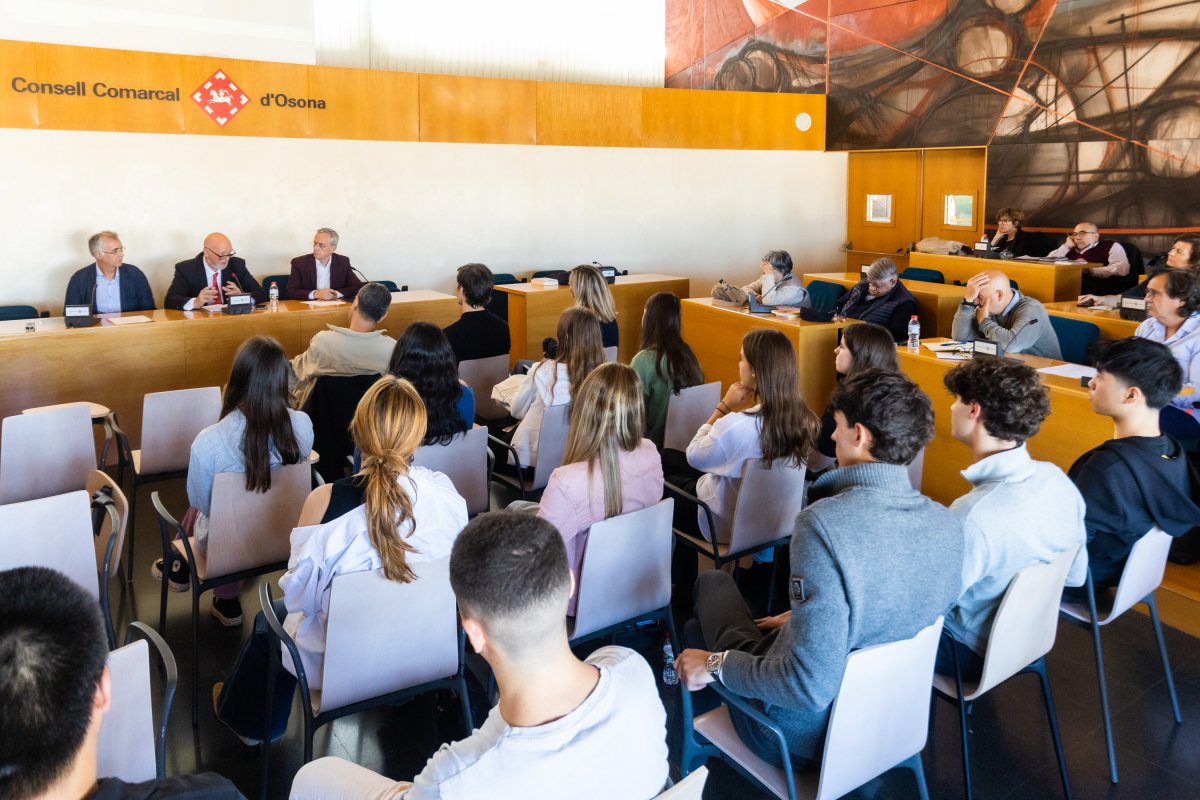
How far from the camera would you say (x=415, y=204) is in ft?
29.7

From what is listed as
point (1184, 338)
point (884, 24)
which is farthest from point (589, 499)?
point (884, 24)

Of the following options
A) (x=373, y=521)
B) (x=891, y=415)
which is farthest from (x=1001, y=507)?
(x=373, y=521)

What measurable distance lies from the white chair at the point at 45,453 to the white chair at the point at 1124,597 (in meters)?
3.93

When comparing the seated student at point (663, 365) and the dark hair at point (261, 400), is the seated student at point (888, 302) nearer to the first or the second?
the seated student at point (663, 365)

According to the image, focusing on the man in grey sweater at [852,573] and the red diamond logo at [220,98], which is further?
the red diamond logo at [220,98]

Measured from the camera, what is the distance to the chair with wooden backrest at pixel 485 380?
536cm

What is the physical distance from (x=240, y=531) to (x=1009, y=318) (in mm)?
4513

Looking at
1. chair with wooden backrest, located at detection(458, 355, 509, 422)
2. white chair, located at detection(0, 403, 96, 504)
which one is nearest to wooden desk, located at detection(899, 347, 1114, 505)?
chair with wooden backrest, located at detection(458, 355, 509, 422)

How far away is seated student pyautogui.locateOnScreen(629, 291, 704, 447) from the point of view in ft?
15.3

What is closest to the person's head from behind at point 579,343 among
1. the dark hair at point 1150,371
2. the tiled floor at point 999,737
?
the tiled floor at point 999,737

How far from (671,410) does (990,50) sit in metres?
7.31

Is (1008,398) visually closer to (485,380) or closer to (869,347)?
(869,347)

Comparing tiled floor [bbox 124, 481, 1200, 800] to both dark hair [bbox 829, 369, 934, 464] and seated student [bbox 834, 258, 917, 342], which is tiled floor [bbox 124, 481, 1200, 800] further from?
seated student [bbox 834, 258, 917, 342]

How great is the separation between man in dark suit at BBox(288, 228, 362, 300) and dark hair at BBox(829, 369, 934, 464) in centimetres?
564
